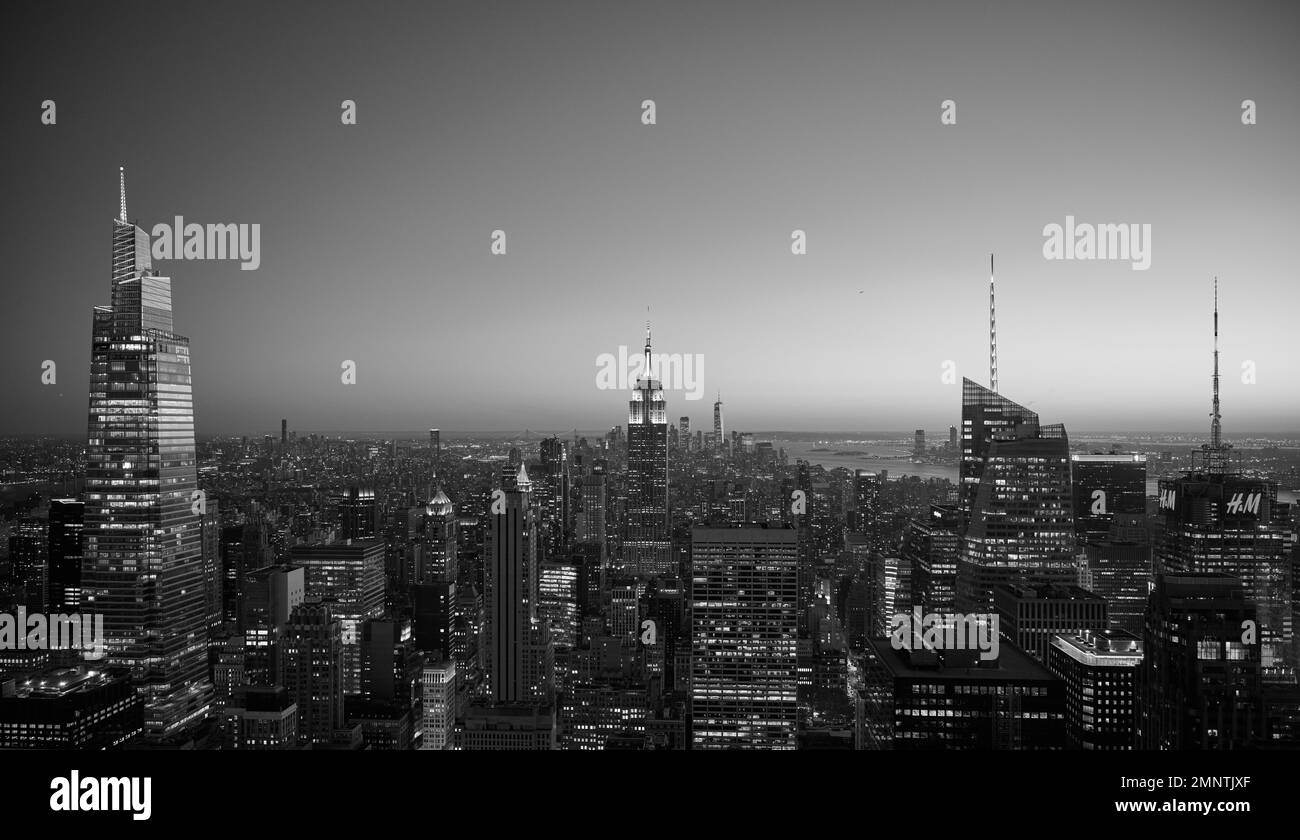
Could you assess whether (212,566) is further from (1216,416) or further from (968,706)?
(1216,416)

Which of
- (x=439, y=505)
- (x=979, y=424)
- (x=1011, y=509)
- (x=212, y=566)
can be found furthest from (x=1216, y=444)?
(x=212, y=566)

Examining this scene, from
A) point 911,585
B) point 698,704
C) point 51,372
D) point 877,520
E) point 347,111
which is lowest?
point 698,704

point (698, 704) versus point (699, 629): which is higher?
point (699, 629)

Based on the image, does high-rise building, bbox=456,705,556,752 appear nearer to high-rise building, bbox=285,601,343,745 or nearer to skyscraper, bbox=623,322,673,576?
high-rise building, bbox=285,601,343,745

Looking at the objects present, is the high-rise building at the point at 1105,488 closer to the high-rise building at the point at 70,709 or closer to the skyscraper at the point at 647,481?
the skyscraper at the point at 647,481
